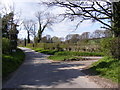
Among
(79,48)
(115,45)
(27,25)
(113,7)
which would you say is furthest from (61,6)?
(27,25)

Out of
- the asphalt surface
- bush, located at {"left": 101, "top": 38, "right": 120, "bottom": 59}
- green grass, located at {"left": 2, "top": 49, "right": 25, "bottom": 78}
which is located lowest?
the asphalt surface

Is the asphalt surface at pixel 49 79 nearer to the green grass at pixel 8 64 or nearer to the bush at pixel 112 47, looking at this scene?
the green grass at pixel 8 64

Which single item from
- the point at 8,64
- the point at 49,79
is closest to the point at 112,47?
the point at 49,79

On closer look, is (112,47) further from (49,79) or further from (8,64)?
(8,64)

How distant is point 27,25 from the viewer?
228 feet

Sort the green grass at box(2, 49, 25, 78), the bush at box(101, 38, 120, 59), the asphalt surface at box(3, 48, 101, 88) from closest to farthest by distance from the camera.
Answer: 1. the asphalt surface at box(3, 48, 101, 88)
2. the green grass at box(2, 49, 25, 78)
3. the bush at box(101, 38, 120, 59)

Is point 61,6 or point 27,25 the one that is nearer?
point 61,6

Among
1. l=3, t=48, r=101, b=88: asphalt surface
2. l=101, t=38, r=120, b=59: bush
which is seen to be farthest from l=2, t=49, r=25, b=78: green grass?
l=101, t=38, r=120, b=59: bush

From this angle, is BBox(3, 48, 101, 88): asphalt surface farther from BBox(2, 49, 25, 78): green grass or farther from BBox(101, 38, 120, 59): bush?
BBox(101, 38, 120, 59): bush

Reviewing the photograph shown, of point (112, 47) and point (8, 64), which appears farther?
point (8, 64)

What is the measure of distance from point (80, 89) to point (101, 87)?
0.91 metres

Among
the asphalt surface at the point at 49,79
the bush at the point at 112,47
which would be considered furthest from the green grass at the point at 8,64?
the bush at the point at 112,47

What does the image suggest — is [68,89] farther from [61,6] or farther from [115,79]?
[61,6]

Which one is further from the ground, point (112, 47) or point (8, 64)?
point (112, 47)
